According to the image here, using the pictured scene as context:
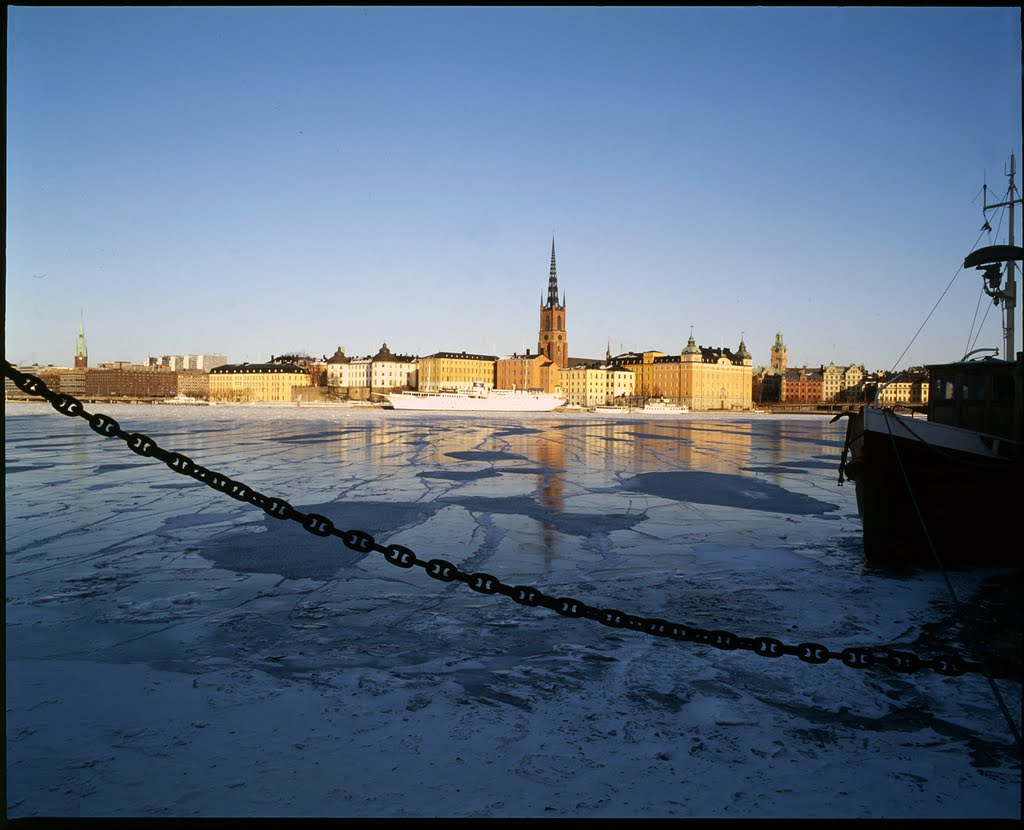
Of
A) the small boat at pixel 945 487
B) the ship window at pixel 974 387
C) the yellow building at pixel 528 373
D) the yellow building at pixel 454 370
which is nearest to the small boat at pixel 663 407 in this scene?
the yellow building at pixel 528 373

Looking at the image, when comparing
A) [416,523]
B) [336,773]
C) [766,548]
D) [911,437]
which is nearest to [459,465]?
[416,523]

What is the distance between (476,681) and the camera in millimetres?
5074

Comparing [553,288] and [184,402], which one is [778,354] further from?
[184,402]

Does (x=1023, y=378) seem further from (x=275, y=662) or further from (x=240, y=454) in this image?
(x=240, y=454)

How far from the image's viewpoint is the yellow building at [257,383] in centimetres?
14525

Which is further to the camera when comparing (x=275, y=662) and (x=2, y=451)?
(x=275, y=662)

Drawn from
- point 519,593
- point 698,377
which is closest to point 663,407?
point 698,377

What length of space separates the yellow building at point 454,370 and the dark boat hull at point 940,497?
128m

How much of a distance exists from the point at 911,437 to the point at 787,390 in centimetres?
15536

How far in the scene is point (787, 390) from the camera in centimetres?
15400

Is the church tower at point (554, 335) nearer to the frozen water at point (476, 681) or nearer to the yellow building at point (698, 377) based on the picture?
the yellow building at point (698, 377)

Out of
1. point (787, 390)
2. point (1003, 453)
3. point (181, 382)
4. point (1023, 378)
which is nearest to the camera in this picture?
point (1023, 378)

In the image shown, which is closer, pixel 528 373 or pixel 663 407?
pixel 663 407

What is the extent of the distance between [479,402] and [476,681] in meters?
99.7
